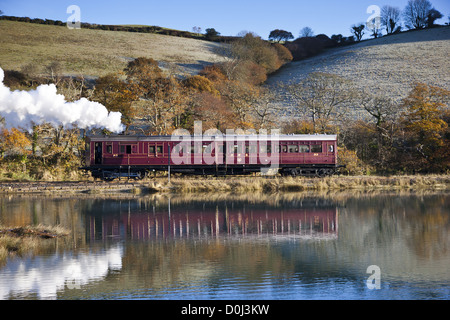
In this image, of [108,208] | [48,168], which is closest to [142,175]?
[48,168]

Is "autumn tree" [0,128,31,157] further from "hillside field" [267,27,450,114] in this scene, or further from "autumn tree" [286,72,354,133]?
"hillside field" [267,27,450,114]

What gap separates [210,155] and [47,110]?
10.5m

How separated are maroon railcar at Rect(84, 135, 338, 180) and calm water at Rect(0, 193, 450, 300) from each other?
27.5ft

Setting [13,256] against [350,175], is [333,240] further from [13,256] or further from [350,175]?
[350,175]

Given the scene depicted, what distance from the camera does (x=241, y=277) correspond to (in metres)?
11.9

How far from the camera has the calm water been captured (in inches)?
435

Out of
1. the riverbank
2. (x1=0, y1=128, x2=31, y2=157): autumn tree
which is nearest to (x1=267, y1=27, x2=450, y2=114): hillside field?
the riverbank

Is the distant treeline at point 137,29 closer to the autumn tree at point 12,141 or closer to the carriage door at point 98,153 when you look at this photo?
the autumn tree at point 12,141

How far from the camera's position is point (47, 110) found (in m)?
30.0

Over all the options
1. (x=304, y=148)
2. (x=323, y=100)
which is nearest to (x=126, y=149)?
(x=304, y=148)

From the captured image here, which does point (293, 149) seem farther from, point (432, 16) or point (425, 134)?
point (432, 16)

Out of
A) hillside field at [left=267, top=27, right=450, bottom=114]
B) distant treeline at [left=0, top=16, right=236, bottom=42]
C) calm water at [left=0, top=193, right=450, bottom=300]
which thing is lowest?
calm water at [left=0, top=193, right=450, bottom=300]

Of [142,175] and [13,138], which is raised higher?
[13,138]
